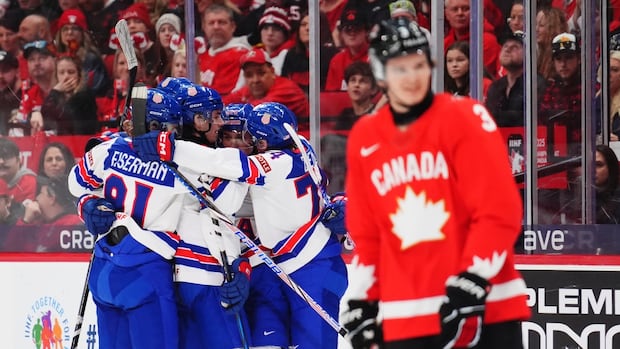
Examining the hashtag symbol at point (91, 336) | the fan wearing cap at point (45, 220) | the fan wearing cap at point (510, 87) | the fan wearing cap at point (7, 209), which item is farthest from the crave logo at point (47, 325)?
the fan wearing cap at point (510, 87)

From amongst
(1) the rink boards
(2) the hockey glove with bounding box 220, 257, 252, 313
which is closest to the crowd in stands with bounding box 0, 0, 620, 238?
(1) the rink boards

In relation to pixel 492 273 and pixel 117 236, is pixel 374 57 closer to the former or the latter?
pixel 492 273

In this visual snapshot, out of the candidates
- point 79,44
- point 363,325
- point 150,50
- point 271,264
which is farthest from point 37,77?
point 363,325

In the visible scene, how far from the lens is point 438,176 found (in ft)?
6.49

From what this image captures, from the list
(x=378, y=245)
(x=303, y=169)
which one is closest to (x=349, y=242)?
A: (x=303, y=169)

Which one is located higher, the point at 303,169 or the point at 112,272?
the point at 303,169

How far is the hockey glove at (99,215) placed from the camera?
11.4ft

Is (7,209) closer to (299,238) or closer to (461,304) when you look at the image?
(299,238)

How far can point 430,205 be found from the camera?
78.2 inches

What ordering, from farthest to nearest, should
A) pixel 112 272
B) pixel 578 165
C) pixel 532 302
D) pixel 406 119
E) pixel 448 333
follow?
pixel 578 165, pixel 532 302, pixel 112 272, pixel 406 119, pixel 448 333

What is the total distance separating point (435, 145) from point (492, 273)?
253 mm

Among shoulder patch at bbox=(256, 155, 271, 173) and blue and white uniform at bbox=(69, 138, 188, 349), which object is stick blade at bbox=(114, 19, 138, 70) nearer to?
blue and white uniform at bbox=(69, 138, 188, 349)

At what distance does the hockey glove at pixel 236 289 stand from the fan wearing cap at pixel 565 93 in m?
1.63

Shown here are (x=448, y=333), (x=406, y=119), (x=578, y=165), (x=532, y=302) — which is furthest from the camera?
(x=578, y=165)
